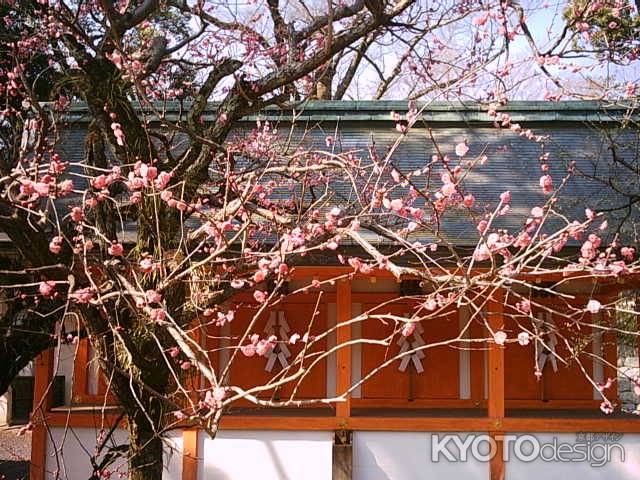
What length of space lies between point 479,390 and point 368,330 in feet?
5.74

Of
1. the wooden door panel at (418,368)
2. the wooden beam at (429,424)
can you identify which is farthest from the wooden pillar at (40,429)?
the wooden door panel at (418,368)

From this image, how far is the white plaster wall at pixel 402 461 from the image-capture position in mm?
7875

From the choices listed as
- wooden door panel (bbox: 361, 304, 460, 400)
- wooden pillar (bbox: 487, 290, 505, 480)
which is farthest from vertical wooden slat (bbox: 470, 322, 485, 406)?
wooden pillar (bbox: 487, 290, 505, 480)

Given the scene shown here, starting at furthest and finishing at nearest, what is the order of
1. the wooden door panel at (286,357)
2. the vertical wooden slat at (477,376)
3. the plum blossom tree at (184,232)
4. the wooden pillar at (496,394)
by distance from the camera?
the vertical wooden slat at (477,376), the wooden door panel at (286,357), the wooden pillar at (496,394), the plum blossom tree at (184,232)

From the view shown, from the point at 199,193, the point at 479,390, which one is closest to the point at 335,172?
the point at 199,193

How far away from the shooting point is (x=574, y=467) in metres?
7.88

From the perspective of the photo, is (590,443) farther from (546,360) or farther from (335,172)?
(335,172)

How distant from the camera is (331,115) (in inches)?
388

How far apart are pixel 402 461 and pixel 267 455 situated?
4.71 ft

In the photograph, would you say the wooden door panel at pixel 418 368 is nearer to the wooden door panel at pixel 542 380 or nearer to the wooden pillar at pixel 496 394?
the wooden door panel at pixel 542 380

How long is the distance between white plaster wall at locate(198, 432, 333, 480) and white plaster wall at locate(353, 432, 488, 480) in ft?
1.19

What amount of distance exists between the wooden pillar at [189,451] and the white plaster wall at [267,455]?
5 cm

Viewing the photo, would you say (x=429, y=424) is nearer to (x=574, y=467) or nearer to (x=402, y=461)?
(x=402, y=461)

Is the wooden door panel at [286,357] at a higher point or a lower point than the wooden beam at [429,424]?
higher
